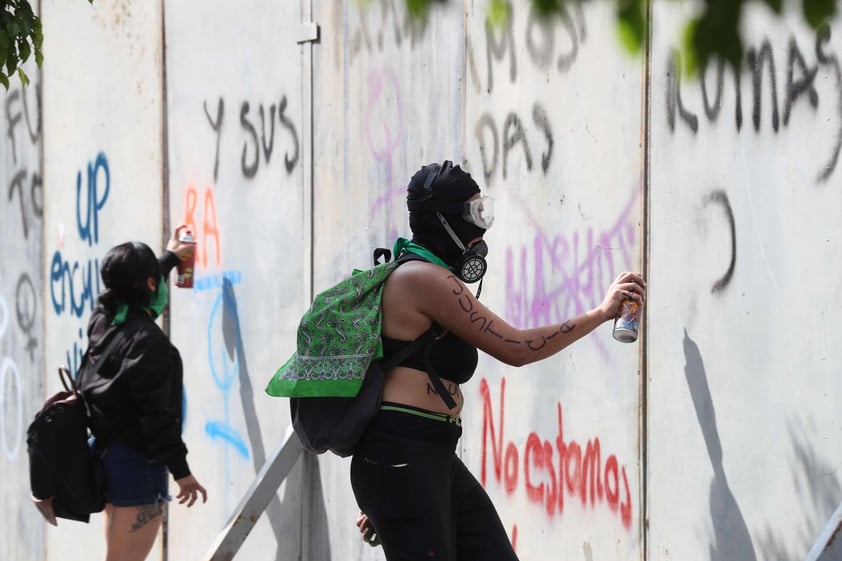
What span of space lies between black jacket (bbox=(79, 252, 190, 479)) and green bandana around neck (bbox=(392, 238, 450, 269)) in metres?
1.63

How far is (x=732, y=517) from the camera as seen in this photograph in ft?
13.9

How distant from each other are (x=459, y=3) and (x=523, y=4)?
39cm

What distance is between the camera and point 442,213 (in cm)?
409

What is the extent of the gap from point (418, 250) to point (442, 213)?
0.13m

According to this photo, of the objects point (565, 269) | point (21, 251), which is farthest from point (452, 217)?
point (21, 251)

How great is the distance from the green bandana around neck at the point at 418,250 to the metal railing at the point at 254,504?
1.92 meters

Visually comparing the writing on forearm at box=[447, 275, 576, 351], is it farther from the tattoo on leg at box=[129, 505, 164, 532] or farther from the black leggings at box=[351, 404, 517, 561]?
the tattoo on leg at box=[129, 505, 164, 532]

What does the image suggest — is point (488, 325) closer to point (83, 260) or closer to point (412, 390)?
point (412, 390)

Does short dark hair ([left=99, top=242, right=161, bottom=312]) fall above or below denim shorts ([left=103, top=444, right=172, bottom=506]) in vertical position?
above

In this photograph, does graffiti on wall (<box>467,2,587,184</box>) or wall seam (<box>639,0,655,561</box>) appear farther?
graffiti on wall (<box>467,2,587,184</box>)

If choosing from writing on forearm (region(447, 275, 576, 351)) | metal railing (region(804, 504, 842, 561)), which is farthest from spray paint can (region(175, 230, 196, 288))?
metal railing (region(804, 504, 842, 561))

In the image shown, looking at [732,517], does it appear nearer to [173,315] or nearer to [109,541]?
[109,541]

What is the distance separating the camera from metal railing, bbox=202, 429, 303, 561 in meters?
5.80

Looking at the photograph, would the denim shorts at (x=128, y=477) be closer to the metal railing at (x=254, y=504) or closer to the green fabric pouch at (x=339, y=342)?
the metal railing at (x=254, y=504)
